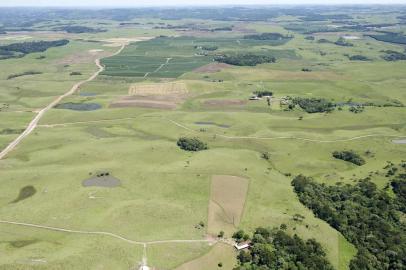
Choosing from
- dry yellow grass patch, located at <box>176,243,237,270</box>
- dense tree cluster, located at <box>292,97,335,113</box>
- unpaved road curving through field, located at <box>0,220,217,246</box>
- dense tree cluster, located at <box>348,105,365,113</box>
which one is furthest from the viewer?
dense tree cluster, located at <box>292,97,335,113</box>

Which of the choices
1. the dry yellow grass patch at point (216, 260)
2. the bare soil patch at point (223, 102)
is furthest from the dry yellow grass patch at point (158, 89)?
the dry yellow grass patch at point (216, 260)

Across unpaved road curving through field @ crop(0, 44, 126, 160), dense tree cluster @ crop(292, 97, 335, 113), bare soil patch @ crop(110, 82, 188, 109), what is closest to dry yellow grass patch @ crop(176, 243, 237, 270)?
unpaved road curving through field @ crop(0, 44, 126, 160)

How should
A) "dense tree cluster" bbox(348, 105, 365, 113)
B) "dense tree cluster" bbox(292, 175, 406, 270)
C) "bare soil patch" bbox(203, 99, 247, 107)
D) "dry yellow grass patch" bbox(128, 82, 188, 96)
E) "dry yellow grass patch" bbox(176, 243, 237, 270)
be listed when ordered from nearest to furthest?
"dry yellow grass patch" bbox(176, 243, 237, 270) → "dense tree cluster" bbox(292, 175, 406, 270) → "dense tree cluster" bbox(348, 105, 365, 113) → "bare soil patch" bbox(203, 99, 247, 107) → "dry yellow grass patch" bbox(128, 82, 188, 96)

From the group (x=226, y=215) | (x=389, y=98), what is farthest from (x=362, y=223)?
(x=389, y=98)

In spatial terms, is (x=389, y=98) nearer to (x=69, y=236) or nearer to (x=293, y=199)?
(x=293, y=199)

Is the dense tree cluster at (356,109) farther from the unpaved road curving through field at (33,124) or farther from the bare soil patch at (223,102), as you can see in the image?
the unpaved road curving through field at (33,124)

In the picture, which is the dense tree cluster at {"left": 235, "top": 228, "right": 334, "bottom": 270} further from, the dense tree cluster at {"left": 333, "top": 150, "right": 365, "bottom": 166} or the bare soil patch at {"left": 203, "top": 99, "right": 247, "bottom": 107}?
the bare soil patch at {"left": 203, "top": 99, "right": 247, "bottom": 107}
